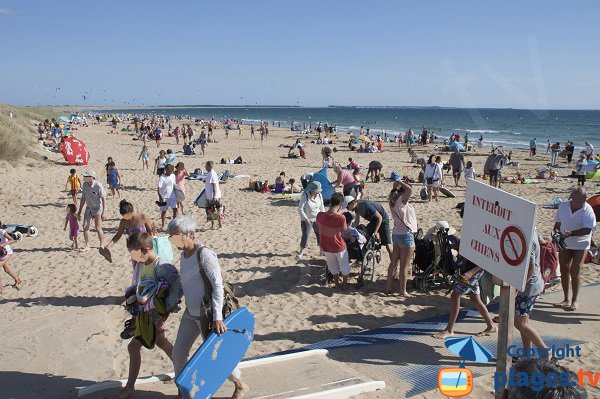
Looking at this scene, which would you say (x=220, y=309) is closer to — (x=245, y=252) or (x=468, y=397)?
(x=468, y=397)

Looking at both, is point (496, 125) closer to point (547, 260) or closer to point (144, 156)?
point (144, 156)

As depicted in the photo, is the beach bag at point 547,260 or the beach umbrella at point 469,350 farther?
the beach bag at point 547,260

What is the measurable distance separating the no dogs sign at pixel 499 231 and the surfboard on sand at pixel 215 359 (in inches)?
71.3

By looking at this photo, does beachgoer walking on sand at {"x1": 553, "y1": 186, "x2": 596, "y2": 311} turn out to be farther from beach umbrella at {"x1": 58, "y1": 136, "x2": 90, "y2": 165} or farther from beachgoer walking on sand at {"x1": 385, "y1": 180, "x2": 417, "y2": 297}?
beach umbrella at {"x1": 58, "y1": 136, "x2": 90, "y2": 165}

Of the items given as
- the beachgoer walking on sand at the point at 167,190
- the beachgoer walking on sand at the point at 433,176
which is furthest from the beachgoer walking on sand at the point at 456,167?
the beachgoer walking on sand at the point at 167,190

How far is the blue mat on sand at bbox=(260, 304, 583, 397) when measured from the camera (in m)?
4.55

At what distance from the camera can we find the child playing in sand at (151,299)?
397cm

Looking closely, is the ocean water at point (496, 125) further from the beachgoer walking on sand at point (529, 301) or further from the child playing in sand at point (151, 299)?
the child playing in sand at point (151, 299)

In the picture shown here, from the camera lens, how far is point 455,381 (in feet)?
14.5

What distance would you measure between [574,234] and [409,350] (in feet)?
8.29

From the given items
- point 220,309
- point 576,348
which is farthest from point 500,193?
point 576,348

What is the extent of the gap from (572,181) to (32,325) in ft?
64.1

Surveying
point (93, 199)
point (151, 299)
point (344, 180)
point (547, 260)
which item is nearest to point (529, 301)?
point (547, 260)

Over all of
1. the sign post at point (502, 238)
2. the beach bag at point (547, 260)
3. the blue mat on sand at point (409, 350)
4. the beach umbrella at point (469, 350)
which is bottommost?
the blue mat on sand at point (409, 350)
